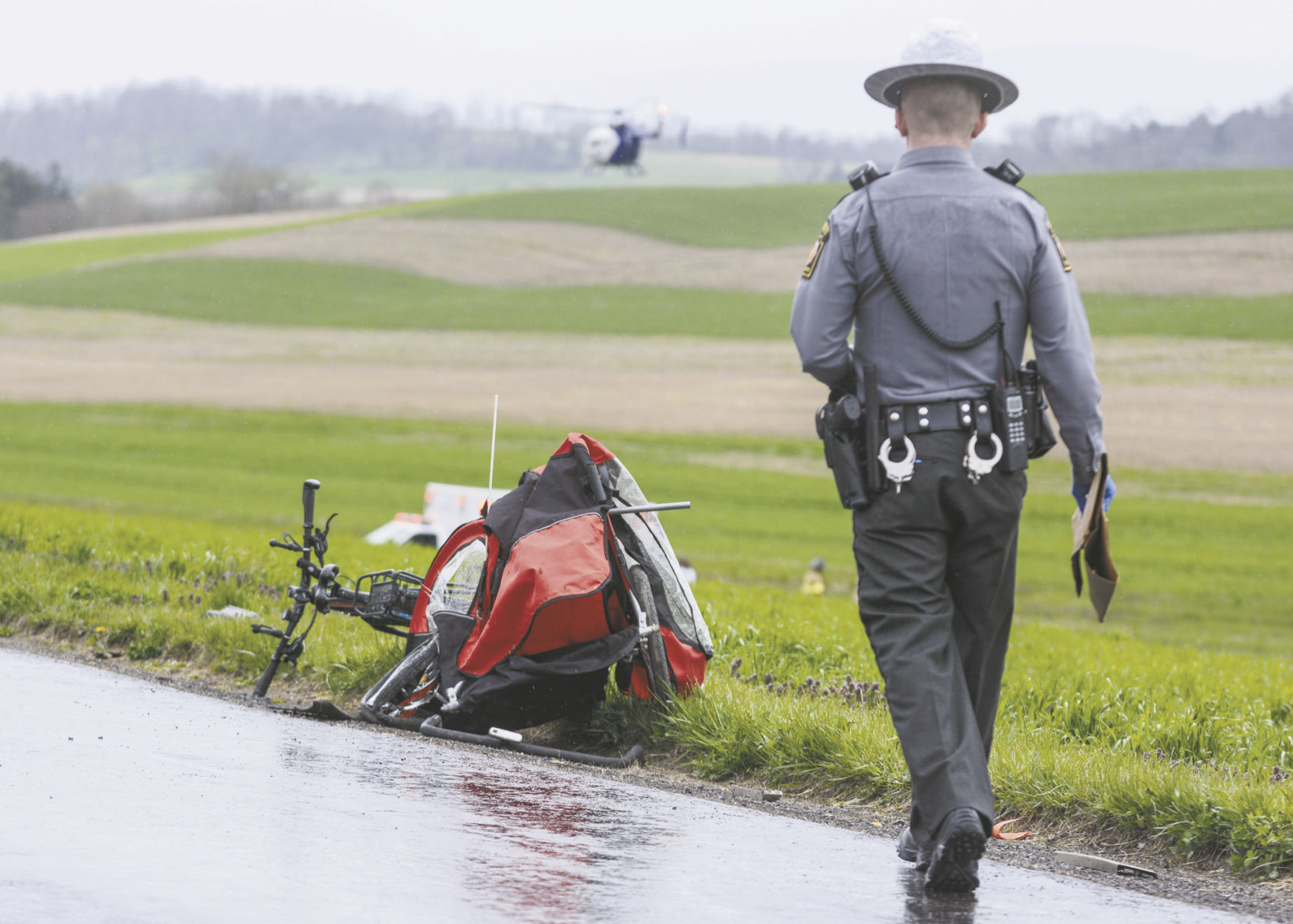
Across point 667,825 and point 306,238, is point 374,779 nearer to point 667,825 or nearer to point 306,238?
point 667,825

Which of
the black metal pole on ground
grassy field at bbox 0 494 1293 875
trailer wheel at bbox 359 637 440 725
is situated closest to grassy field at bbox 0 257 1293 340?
grassy field at bbox 0 494 1293 875

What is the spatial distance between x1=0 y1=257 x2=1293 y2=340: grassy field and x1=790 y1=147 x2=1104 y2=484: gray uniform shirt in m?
43.9

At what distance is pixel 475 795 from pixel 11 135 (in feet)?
360

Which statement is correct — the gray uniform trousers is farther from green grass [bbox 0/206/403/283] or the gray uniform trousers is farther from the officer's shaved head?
green grass [bbox 0/206/403/283]

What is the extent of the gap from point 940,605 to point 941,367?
675 millimetres

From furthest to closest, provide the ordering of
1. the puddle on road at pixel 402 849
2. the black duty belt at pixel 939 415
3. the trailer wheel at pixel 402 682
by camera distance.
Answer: the trailer wheel at pixel 402 682 → the black duty belt at pixel 939 415 → the puddle on road at pixel 402 849

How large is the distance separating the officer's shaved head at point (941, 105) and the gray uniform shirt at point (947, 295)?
0.54 feet

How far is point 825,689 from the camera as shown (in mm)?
7887

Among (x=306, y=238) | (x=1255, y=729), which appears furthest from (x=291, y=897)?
(x=306, y=238)

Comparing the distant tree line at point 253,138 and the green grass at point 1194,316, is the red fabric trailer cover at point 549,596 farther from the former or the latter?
the distant tree line at point 253,138

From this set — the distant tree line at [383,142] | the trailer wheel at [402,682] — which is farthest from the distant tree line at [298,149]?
the trailer wheel at [402,682]

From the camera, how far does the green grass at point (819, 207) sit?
6588cm

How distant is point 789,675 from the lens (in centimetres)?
870

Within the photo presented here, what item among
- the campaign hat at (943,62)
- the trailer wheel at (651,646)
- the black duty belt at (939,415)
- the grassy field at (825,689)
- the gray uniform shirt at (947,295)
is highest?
the campaign hat at (943,62)
